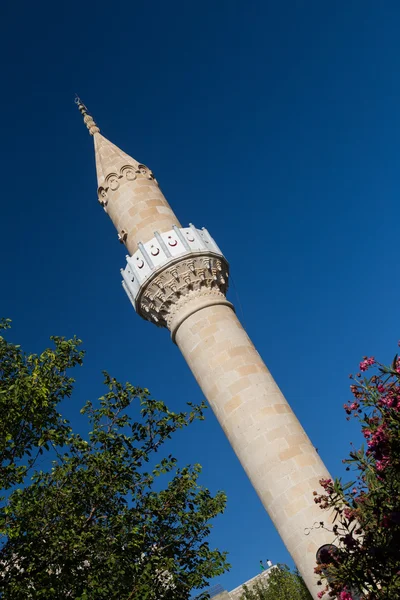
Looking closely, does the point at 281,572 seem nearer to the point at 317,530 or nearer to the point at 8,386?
the point at 317,530

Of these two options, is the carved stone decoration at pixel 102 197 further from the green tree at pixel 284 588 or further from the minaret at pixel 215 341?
the green tree at pixel 284 588

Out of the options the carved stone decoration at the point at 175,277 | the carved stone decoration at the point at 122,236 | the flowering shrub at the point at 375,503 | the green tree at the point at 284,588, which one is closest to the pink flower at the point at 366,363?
the flowering shrub at the point at 375,503

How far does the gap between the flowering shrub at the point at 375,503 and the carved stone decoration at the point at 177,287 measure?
20.5 ft

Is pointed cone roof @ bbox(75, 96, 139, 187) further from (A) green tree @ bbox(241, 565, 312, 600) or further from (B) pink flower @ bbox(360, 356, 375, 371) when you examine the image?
(A) green tree @ bbox(241, 565, 312, 600)

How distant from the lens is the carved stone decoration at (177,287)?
12.8m

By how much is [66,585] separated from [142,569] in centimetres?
116

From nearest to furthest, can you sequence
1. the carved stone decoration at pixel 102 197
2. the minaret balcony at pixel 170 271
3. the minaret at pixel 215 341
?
the minaret at pixel 215 341 → the minaret balcony at pixel 170 271 → the carved stone decoration at pixel 102 197

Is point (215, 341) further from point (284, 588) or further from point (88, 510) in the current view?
point (284, 588)

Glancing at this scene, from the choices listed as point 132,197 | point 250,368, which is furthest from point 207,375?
point 132,197

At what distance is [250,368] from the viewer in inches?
447

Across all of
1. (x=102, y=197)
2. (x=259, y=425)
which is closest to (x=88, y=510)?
(x=259, y=425)

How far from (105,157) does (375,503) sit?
12.4 meters

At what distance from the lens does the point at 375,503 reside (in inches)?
260

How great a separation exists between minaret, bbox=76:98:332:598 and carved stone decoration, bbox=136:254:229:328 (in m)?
0.02
